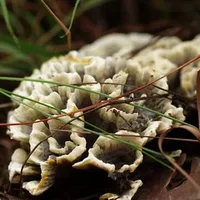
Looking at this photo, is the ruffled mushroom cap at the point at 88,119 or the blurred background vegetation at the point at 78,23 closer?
the ruffled mushroom cap at the point at 88,119

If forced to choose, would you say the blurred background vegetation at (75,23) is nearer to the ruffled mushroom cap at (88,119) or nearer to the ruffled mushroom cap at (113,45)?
the ruffled mushroom cap at (113,45)

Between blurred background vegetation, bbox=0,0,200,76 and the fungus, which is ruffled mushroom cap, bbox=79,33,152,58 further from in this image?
the fungus

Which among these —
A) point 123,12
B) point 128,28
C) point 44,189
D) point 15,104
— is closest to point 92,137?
point 44,189

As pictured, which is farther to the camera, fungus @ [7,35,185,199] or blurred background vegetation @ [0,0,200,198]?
blurred background vegetation @ [0,0,200,198]

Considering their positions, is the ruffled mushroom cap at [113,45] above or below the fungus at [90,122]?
below

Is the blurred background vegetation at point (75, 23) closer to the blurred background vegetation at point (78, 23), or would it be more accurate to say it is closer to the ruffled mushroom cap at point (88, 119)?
the blurred background vegetation at point (78, 23)

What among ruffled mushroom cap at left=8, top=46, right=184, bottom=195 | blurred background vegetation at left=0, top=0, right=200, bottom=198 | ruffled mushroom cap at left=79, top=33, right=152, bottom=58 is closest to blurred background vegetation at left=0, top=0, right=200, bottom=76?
blurred background vegetation at left=0, top=0, right=200, bottom=198

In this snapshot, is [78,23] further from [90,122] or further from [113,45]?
[90,122]

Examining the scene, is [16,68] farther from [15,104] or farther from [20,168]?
[20,168]

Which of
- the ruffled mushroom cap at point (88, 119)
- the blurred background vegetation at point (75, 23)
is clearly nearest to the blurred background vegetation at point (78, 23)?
the blurred background vegetation at point (75, 23)
